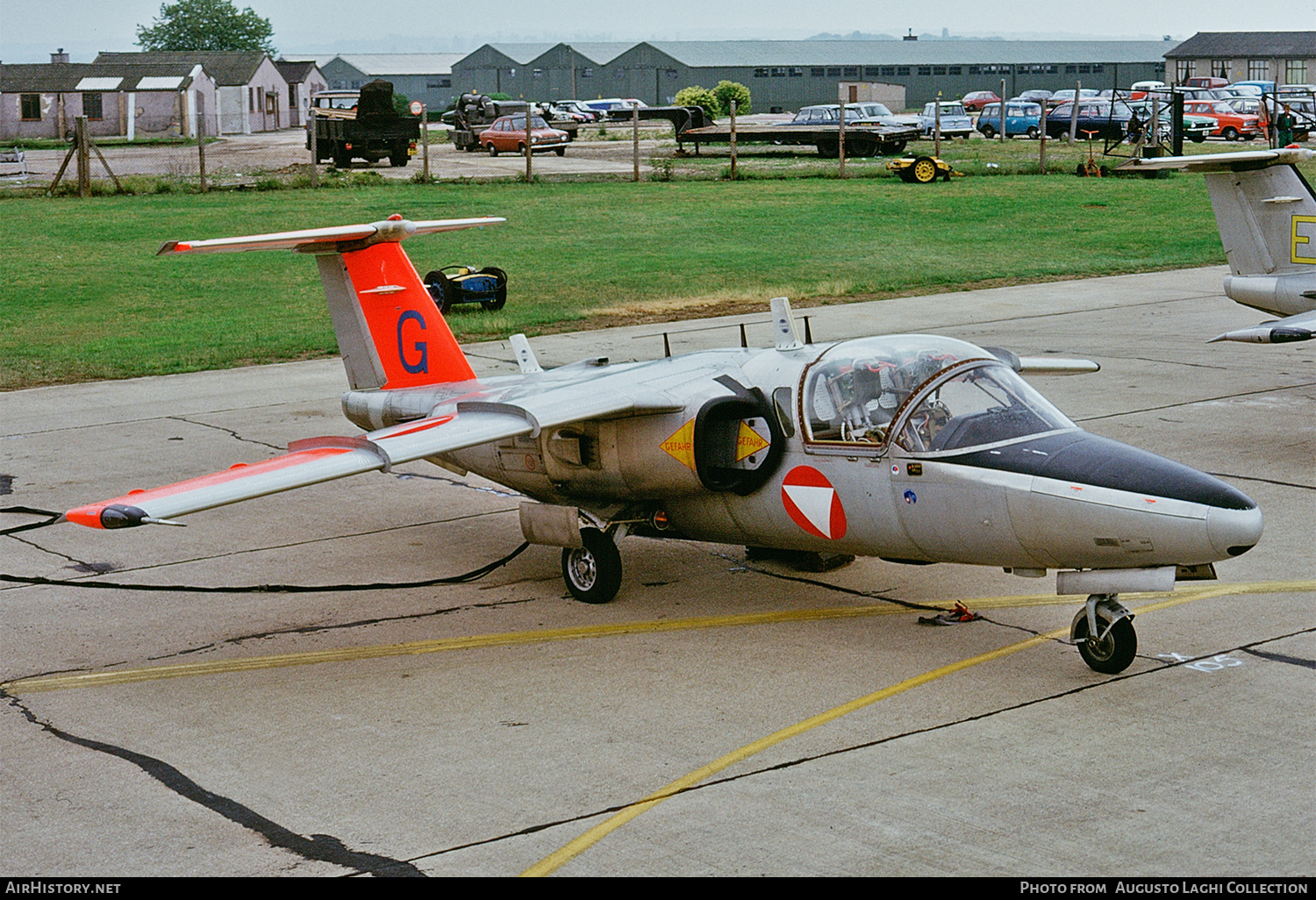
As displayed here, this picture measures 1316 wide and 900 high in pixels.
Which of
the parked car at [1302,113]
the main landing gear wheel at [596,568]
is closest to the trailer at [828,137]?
the parked car at [1302,113]

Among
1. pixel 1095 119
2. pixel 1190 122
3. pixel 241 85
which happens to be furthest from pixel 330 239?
pixel 241 85

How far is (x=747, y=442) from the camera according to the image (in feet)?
36.5

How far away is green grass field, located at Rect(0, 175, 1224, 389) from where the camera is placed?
85.4 ft

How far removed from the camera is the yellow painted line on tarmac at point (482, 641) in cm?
1016

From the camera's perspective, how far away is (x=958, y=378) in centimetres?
1027

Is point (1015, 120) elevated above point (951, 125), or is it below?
above

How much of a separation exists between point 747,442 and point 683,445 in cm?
51

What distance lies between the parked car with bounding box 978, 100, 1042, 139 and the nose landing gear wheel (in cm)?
6330

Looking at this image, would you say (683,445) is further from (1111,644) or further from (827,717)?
(1111,644)

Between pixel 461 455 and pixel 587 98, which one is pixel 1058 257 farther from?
pixel 587 98

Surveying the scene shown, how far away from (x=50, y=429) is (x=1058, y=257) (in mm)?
23897

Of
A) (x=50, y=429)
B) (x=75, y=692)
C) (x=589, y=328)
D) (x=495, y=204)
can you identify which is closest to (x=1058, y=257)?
(x=589, y=328)

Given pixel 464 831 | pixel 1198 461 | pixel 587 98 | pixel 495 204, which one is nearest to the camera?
pixel 464 831

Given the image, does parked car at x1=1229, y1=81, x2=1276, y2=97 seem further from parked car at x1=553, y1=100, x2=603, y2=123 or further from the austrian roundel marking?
the austrian roundel marking
